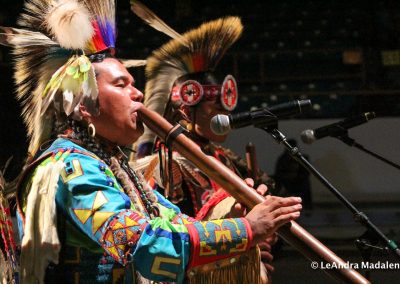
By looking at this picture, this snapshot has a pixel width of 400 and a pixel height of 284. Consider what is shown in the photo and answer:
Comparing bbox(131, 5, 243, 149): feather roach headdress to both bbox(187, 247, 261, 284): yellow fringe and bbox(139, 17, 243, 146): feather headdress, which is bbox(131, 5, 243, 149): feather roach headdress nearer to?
bbox(139, 17, 243, 146): feather headdress

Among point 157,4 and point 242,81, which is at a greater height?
point 157,4

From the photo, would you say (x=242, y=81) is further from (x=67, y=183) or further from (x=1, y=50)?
(x=67, y=183)

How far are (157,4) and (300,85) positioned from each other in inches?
91.4

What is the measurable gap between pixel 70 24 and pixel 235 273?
3.18ft

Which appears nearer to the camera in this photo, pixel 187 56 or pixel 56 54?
pixel 56 54

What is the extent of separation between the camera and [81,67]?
237 cm

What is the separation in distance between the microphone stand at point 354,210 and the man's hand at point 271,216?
347mm

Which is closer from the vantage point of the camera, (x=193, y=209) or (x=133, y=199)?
(x=133, y=199)

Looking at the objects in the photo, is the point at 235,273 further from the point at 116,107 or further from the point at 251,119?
the point at 116,107

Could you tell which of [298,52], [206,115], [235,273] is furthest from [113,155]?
[298,52]

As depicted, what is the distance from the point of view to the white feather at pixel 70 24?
239 cm

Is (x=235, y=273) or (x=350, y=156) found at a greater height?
(x=235, y=273)

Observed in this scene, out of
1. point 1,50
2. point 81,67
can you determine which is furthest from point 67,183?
point 1,50

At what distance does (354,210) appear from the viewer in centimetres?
255
